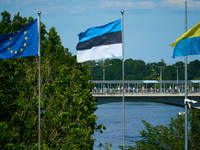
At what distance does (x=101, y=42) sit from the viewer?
1616cm

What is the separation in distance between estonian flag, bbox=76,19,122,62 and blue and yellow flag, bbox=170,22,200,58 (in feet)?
8.00

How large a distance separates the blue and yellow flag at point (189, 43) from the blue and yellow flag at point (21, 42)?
5.95 m

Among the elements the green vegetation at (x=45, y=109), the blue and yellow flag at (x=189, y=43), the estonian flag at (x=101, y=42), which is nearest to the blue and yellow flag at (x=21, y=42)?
the estonian flag at (x=101, y=42)

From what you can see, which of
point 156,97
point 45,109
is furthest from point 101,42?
point 156,97

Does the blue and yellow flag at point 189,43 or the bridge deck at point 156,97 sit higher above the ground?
the blue and yellow flag at point 189,43

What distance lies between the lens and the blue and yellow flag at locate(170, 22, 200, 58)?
50.3 ft

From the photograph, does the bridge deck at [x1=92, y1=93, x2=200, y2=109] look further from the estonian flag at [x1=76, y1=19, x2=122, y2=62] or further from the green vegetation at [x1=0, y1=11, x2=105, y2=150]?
the estonian flag at [x1=76, y1=19, x2=122, y2=62]

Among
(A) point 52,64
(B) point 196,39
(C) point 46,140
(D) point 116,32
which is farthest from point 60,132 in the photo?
(B) point 196,39

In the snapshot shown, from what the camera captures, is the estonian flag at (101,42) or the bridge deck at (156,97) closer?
the estonian flag at (101,42)

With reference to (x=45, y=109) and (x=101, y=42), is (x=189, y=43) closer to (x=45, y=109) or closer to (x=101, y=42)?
(x=101, y=42)

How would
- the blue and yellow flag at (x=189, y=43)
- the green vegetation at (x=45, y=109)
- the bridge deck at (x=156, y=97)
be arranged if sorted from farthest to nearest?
the bridge deck at (x=156, y=97), the green vegetation at (x=45, y=109), the blue and yellow flag at (x=189, y=43)

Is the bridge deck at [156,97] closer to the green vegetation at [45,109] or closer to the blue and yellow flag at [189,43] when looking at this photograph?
the green vegetation at [45,109]

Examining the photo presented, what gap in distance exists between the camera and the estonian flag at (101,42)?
15.9 metres

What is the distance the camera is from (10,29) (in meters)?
27.9
